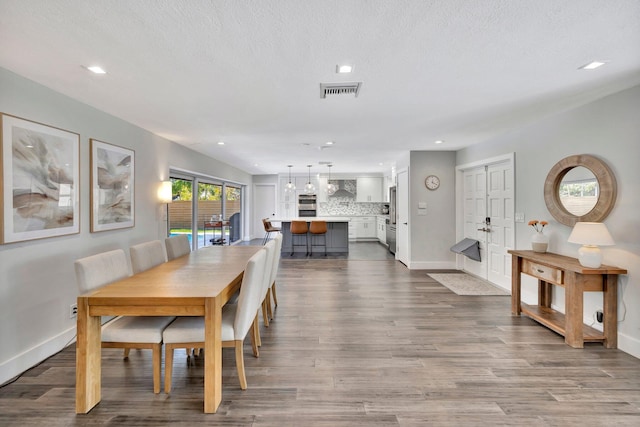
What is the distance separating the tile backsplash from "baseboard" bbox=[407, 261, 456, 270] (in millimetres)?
4385

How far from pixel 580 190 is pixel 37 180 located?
197 inches

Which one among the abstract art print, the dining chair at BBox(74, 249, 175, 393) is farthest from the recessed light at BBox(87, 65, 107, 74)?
the dining chair at BBox(74, 249, 175, 393)

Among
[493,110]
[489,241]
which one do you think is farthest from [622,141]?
[489,241]

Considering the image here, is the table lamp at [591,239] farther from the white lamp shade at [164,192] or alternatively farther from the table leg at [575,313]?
the white lamp shade at [164,192]

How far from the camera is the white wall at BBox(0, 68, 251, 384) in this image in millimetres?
2242

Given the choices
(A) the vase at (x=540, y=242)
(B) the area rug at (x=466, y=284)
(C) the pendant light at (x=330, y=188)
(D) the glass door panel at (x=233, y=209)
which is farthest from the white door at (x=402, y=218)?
(D) the glass door panel at (x=233, y=209)

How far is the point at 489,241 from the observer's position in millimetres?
4797

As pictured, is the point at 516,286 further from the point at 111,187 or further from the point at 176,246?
the point at 111,187

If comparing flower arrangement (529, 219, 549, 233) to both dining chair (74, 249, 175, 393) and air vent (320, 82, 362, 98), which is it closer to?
air vent (320, 82, 362, 98)

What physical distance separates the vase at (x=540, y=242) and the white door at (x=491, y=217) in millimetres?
700

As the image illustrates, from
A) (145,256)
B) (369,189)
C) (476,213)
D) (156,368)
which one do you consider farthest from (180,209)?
(369,189)

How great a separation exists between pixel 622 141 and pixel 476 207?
8.44 feet

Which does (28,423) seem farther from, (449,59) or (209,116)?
(449,59)

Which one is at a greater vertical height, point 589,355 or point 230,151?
point 230,151
